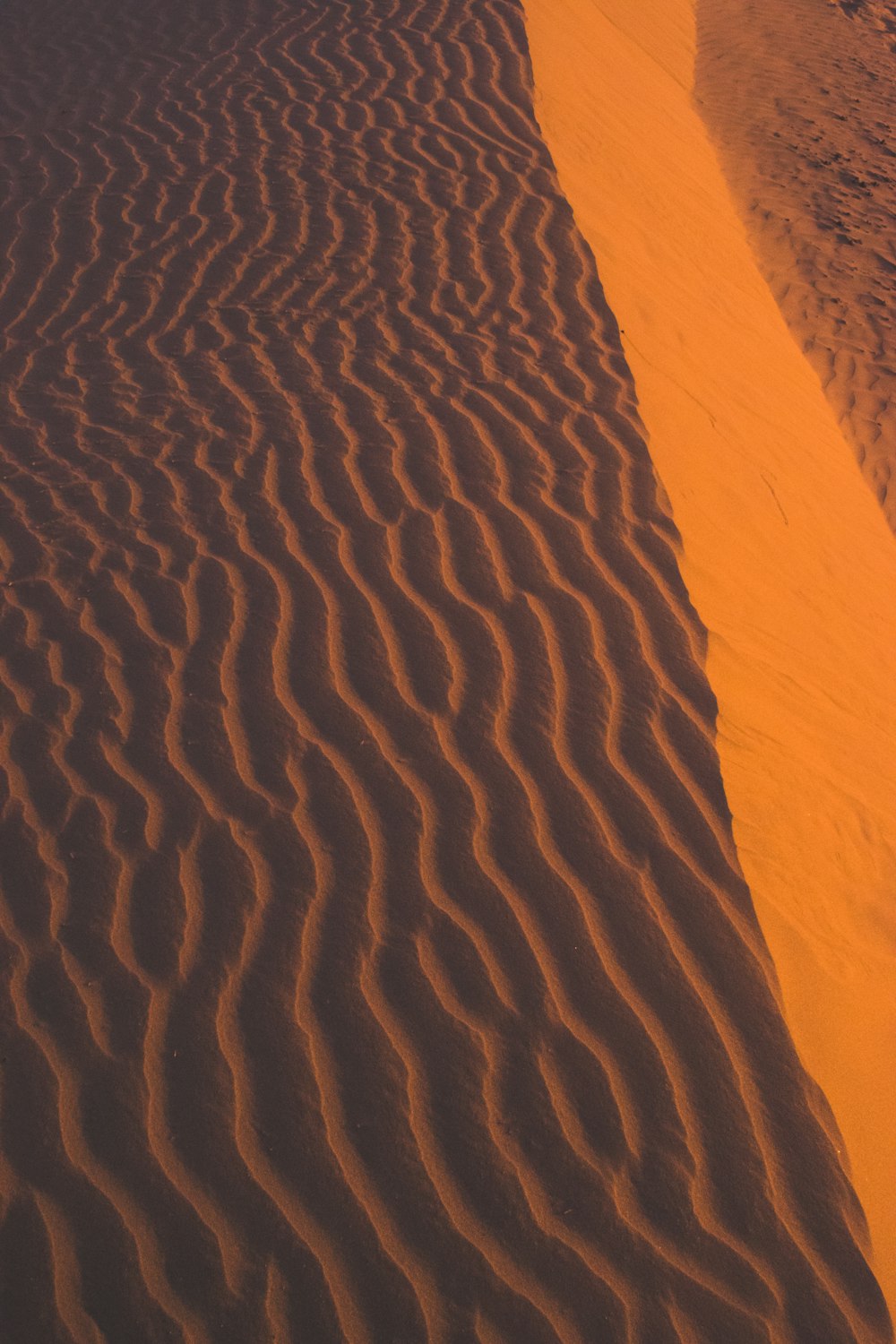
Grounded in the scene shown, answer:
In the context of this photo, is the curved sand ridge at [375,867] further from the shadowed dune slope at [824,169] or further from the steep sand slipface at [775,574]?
the shadowed dune slope at [824,169]

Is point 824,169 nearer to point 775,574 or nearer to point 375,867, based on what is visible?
point 775,574

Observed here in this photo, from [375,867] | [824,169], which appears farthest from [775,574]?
[824,169]

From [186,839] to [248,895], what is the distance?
303mm

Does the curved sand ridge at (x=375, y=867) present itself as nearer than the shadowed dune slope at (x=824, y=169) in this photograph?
Yes

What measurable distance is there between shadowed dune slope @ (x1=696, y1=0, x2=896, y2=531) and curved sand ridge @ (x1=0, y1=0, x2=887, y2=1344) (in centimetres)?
283

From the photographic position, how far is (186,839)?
3.68 metres

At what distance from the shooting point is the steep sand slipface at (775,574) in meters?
3.49

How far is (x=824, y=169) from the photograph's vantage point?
11.7 meters

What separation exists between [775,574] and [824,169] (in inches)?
320

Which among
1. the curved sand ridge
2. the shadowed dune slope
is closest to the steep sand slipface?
the curved sand ridge

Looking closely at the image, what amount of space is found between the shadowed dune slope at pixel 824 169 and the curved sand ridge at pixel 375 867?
283 centimetres

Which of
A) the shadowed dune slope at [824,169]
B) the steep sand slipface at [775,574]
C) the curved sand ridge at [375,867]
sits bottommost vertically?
the curved sand ridge at [375,867]

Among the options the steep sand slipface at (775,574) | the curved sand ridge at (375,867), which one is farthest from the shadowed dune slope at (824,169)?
the curved sand ridge at (375,867)

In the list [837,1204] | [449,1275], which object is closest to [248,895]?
[449,1275]
